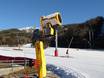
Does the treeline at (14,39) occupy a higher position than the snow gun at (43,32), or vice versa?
the treeline at (14,39)

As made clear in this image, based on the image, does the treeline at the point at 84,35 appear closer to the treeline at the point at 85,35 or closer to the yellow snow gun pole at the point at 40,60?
the treeline at the point at 85,35

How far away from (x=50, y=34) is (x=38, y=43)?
0.82 metres

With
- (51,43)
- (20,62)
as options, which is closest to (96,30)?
(51,43)

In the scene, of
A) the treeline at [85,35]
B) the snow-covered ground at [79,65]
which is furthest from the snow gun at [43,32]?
the treeline at [85,35]

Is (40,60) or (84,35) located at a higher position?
(84,35)

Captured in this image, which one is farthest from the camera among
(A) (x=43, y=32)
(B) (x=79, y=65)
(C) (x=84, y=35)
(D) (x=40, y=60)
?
(C) (x=84, y=35)

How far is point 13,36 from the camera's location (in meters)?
→ 92.4

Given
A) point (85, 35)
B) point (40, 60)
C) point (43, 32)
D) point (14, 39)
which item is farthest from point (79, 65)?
point (14, 39)

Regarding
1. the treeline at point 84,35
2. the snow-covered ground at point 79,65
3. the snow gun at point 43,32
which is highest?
the treeline at point 84,35

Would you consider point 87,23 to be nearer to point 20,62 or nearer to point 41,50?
point 20,62

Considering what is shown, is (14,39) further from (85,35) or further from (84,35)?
(85,35)

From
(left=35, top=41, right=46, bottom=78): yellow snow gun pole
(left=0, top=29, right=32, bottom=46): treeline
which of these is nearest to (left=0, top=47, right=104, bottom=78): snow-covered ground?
(left=35, top=41, right=46, bottom=78): yellow snow gun pole

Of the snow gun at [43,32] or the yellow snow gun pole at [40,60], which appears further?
the yellow snow gun pole at [40,60]

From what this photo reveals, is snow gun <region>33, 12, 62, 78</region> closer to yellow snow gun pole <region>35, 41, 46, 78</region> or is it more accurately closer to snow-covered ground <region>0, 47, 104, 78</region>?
yellow snow gun pole <region>35, 41, 46, 78</region>
